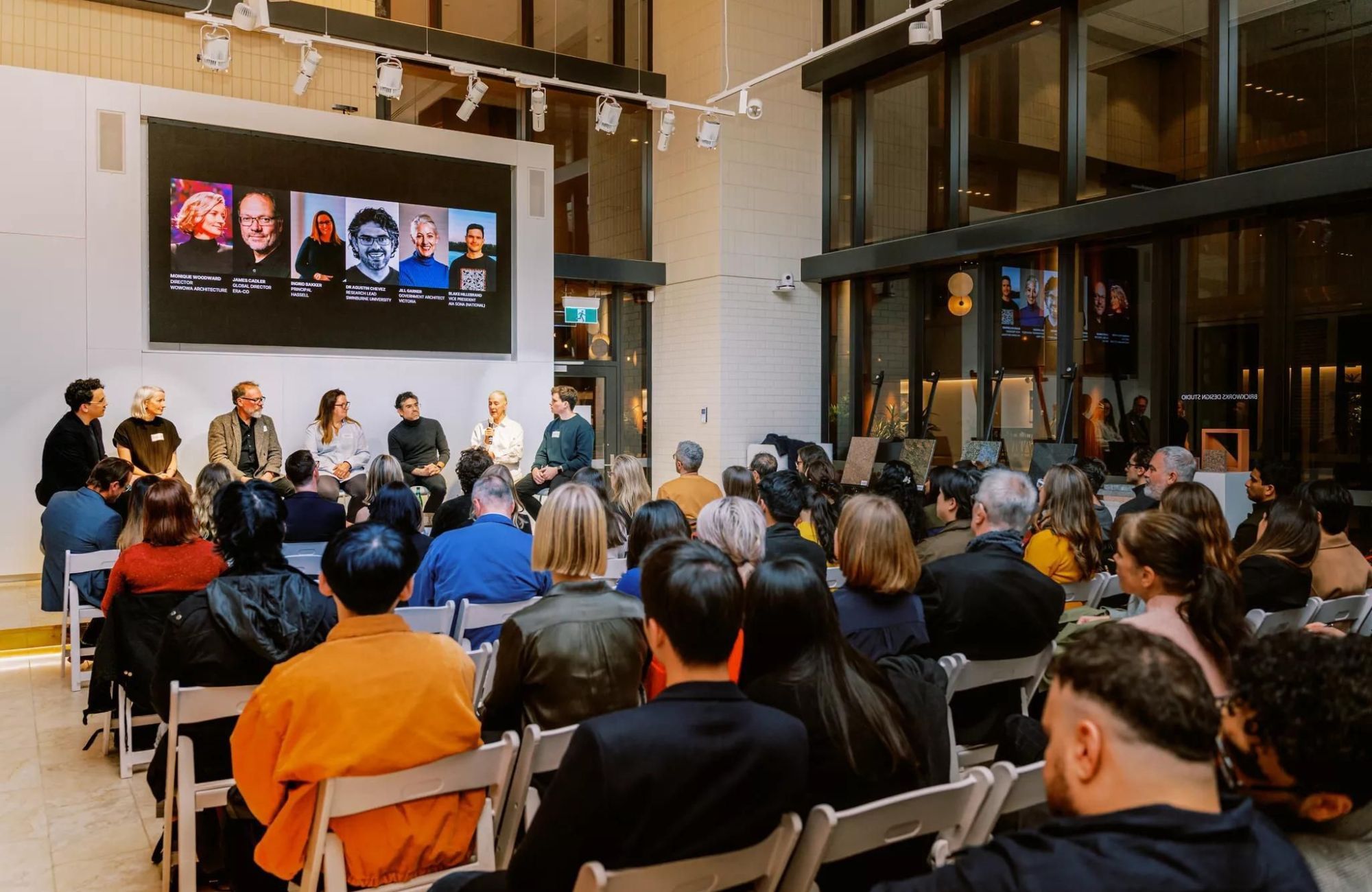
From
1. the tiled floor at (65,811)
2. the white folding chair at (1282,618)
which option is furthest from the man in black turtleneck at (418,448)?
the white folding chair at (1282,618)

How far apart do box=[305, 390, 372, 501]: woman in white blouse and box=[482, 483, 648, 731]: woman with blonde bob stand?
6.12 metres

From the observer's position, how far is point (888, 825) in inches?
70.2

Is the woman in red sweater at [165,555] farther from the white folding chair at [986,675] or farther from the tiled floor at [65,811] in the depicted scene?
the white folding chair at [986,675]

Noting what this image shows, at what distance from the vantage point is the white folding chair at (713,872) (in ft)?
5.06

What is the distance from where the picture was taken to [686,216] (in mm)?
11281

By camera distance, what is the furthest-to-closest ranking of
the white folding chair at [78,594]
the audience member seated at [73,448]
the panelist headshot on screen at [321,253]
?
the panelist headshot on screen at [321,253], the audience member seated at [73,448], the white folding chair at [78,594]

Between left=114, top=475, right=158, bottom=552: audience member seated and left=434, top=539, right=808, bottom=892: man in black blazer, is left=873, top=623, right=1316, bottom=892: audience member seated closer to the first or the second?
left=434, top=539, right=808, bottom=892: man in black blazer

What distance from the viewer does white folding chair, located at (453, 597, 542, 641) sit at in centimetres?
352

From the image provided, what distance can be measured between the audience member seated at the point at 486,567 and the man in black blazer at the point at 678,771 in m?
1.92

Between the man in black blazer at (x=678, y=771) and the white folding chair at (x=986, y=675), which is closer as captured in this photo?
the man in black blazer at (x=678, y=771)

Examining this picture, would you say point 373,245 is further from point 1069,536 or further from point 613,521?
point 1069,536

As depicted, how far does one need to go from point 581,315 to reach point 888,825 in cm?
1003

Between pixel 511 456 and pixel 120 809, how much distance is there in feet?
18.8

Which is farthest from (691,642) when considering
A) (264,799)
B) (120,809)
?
(120,809)
